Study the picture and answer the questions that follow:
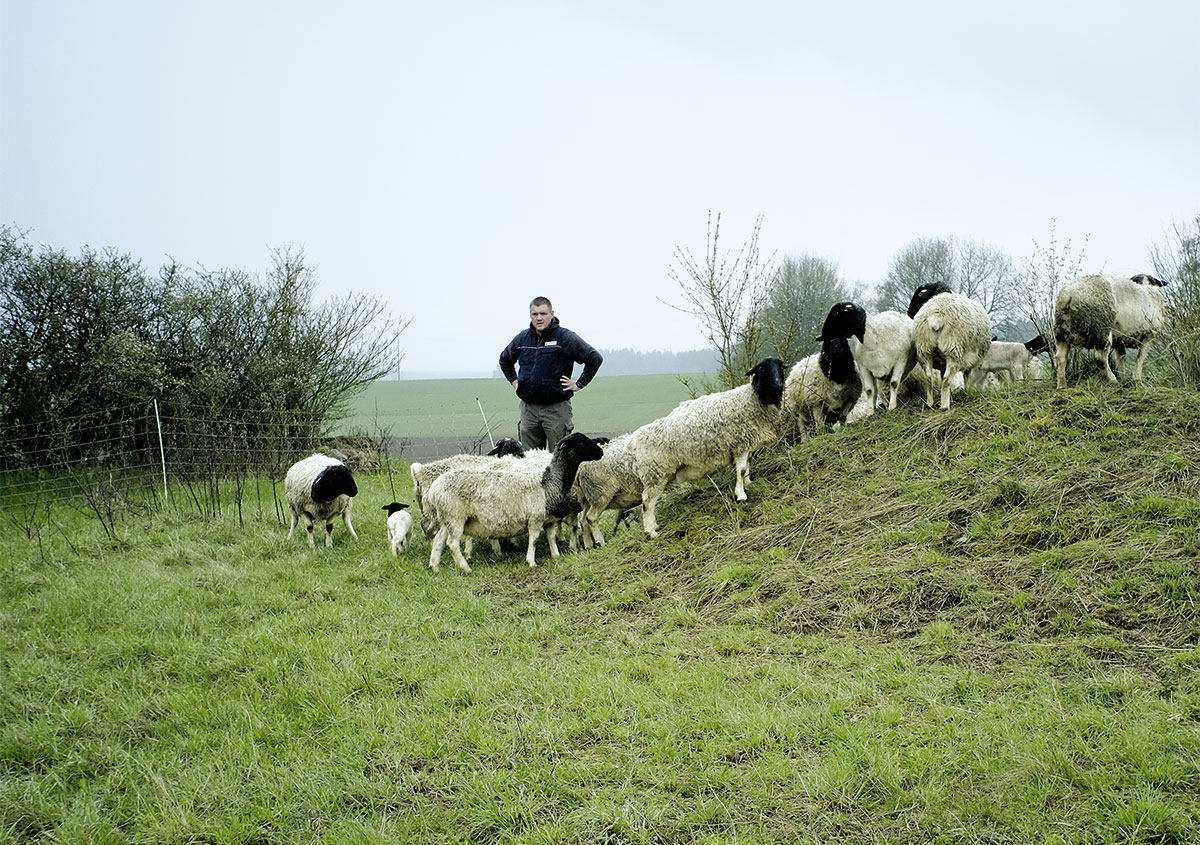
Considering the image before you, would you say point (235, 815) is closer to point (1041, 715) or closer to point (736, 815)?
point (736, 815)

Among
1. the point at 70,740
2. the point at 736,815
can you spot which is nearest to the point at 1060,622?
the point at 736,815

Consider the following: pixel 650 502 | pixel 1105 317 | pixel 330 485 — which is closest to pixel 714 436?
pixel 650 502

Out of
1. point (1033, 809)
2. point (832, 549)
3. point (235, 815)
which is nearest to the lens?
point (1033, 809)

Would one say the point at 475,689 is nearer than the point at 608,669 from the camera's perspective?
Yes

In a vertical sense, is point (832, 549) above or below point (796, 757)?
above

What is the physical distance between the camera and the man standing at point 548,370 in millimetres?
10664

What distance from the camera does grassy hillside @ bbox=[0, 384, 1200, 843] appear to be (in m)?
3.84

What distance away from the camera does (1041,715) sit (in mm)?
4234

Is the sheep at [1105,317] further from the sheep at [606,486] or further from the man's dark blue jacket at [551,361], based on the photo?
the man's dark blue jacket at [551,361]

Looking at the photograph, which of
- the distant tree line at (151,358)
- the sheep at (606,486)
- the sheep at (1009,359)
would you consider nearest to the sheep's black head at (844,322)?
the sheep at (606,486)

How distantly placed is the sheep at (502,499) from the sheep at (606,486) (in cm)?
43

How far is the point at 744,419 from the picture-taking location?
8969 mm

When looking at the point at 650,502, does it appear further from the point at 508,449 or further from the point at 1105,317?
the point at 1105,317

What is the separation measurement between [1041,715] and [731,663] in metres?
1.95
